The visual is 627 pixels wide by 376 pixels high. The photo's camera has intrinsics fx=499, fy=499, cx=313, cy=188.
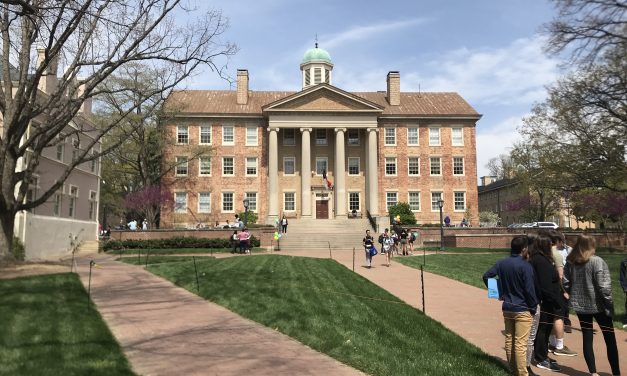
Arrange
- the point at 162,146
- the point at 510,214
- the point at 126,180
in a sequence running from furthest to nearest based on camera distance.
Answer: the point at 510,214 < the point at 126,180 < the point at 162,146

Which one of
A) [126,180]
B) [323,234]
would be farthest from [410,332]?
[126,180]

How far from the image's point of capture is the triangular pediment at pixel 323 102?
159 feet

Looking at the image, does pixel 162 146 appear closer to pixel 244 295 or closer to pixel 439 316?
pixel 244 295

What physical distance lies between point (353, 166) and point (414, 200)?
719cm

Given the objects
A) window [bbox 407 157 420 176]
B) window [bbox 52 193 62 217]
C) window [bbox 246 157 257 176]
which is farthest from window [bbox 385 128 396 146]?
window [bbox 52 193 62 217]

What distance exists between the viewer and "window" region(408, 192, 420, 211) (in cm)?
5128

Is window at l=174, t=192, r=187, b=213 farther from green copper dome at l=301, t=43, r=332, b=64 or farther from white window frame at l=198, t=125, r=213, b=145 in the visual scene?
green copper dome at l=301, t=43, r=332, b=64

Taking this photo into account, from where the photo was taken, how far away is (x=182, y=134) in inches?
1997

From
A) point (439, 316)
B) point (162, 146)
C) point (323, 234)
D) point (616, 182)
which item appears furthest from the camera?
point (162, 146)

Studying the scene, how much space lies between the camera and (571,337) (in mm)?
9234

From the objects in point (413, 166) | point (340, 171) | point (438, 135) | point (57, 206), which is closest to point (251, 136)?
point (340, 171)

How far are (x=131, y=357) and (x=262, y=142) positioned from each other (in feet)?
147

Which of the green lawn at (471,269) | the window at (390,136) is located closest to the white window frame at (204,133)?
the window at (390,136)

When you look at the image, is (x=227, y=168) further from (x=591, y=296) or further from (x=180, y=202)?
(x=591, y=296)
